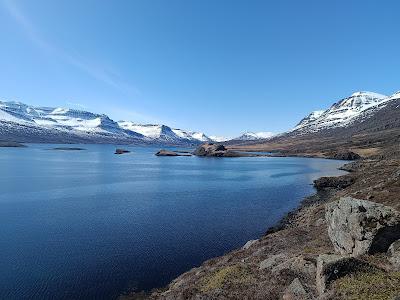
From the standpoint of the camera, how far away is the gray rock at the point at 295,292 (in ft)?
85.0

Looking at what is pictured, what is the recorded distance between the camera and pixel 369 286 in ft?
76.4

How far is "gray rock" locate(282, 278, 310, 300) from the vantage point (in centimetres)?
2590

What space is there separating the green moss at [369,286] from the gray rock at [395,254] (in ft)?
5.39

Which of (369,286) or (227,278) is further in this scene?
(227,278)

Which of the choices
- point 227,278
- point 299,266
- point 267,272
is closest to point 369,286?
point 299,266

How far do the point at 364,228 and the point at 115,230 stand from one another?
46.6 m

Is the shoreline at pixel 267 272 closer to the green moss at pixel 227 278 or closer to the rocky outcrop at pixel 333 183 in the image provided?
the green moss at pixel 227 278

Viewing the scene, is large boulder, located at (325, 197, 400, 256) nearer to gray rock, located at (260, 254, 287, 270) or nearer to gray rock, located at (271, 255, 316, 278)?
gray rock, located at (271, 255, 316, 278)

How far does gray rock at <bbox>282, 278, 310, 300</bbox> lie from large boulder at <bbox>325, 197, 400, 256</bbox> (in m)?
6.43

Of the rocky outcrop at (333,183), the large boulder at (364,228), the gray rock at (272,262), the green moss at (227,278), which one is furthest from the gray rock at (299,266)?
the rocky outcrop at (333,183)

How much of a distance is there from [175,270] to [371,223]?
2727 centimetres

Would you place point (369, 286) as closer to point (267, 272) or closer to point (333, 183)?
point (267, 272)

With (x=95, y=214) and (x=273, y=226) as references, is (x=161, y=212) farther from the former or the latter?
(x=273, y=226)

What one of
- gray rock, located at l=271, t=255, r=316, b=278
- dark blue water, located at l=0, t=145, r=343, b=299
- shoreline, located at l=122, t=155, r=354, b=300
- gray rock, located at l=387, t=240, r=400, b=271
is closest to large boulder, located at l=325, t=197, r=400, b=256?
gray rock, located at l=387, t=240, r=400, b=271
